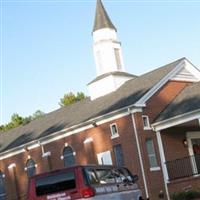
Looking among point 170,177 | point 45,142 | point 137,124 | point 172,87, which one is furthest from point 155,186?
point 45,142

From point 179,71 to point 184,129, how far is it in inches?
145

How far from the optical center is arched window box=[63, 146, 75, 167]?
116 feet

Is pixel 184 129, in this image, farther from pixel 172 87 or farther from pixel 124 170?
pixel 124 170

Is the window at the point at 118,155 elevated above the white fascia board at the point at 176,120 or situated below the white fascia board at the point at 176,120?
below

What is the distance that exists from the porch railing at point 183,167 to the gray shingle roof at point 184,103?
253 cm

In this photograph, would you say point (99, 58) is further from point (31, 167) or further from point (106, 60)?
point (31, 167)

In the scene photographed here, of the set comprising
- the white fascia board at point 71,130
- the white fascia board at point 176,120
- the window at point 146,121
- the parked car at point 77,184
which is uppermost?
the white fascia board at point 71,130

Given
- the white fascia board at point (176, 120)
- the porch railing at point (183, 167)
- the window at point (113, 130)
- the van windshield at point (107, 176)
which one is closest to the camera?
the van windshield at point (107, 176)

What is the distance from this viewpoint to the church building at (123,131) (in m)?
30.5

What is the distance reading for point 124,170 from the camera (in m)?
19.0

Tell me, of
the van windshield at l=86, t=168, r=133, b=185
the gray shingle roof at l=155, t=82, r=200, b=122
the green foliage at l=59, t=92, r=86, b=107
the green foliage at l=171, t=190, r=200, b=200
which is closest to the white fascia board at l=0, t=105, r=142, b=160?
the gray shingle roof at l=155, t=82, r=200, b=122

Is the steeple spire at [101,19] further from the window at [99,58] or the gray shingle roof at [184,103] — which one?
the gray shingle roof at [184,103]

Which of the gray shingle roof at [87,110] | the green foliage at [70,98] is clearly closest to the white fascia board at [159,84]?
the gray shingle roof at [87,110]

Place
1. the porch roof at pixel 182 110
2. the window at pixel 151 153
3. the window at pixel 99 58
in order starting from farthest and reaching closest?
1. the window at pixel 99 58
2. the window at pixel 151 153
3. the porch roof at pixel 182 110
